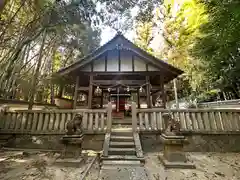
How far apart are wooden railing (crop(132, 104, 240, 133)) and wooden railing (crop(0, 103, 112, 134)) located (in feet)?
4.77

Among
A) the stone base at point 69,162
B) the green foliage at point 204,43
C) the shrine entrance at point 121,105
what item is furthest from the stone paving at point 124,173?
the shrine entrance at point 121,105

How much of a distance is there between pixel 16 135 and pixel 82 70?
14.5 ft

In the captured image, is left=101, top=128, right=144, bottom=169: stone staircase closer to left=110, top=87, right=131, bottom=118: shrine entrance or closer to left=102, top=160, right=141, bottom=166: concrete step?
left=102, top=160, right=141, bottom=166: concrete step

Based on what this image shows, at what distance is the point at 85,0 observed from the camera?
719 centimetres

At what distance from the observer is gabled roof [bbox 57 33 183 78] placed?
816 centimetres

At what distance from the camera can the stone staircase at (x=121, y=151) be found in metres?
4.10

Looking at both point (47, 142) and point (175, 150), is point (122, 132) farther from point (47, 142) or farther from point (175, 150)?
point (47, 142)

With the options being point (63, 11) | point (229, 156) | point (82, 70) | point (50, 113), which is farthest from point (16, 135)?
point (229, 156)

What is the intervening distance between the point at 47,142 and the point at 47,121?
800 mm

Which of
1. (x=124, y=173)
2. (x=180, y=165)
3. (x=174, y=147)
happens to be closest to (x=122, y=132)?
(x=174, y=147)

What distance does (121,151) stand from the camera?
462 centimetres

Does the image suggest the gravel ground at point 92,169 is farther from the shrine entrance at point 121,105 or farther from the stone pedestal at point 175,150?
the shrine entrance at point 121,105

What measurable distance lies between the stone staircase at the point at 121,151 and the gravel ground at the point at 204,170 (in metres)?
0.41

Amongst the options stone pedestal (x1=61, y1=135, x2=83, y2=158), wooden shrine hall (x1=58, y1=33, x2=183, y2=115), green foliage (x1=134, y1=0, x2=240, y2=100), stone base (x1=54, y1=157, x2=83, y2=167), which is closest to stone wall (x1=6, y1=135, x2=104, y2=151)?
stone pedestal (x1=61, y1=135, x2=83, y2=158)
